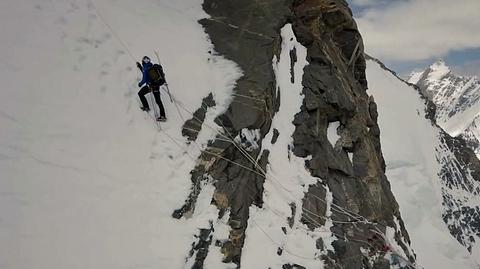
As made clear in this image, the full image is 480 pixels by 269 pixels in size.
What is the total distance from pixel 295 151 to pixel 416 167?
39.2m

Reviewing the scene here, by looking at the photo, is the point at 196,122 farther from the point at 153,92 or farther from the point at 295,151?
the point at 295,151

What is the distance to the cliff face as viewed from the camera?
38.8 ft

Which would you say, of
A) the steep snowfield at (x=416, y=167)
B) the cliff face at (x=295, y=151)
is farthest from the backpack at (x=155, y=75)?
the steep snowfield at (x=416, y=167)

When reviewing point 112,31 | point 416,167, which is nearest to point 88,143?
point 112,31

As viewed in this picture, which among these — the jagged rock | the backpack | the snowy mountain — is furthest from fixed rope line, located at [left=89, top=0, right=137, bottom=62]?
the jagged rock

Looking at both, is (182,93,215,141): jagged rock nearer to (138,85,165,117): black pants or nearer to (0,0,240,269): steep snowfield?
(0,0,240,269): steep snowfield

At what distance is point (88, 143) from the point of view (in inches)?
409

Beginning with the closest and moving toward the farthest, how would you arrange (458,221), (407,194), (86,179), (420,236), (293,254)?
(86,179), (293,254), (420,236), (407,194), (458,221)

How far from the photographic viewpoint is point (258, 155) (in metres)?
13.4

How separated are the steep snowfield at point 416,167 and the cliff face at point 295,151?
67.9 feet

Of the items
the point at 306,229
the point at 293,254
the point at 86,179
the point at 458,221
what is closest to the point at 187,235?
the point at 86,179

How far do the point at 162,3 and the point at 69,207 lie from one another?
10221 mm

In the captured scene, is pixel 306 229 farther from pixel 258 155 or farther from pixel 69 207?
pixel 69 207

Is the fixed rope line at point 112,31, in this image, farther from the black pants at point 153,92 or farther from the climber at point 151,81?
the black pants at point 153,92
